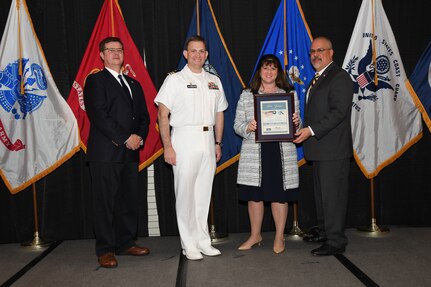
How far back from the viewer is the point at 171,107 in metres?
3.66

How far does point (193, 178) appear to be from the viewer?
12.1 ft

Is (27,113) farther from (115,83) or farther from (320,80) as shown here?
(320,80)

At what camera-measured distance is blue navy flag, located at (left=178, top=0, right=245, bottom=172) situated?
4508mm

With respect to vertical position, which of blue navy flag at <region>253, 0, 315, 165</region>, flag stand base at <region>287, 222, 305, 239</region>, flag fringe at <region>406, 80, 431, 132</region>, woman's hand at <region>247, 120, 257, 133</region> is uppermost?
blue navy flag at <region>253, 0, 315, 165</region>

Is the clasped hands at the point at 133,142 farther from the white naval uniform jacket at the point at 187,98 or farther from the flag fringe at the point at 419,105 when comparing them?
the flag fringe at the point at 419,105

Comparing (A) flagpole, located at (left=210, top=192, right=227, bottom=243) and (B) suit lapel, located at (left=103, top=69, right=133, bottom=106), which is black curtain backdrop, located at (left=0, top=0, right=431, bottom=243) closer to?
(A) flagpole, located at (left=210, top=192, right=227, bottom=243)

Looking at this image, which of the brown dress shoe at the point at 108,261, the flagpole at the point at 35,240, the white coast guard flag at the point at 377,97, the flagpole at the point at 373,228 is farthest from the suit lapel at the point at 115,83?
the flagpole at the point at 373,228

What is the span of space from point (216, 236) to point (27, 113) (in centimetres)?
217

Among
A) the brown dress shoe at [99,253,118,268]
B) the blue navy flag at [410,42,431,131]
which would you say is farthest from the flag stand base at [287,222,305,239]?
the brown dress shoe at [99,253,118,268]

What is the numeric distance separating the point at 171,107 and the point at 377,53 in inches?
87.7

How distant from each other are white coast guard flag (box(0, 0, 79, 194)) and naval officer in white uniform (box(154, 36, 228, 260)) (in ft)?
4.04

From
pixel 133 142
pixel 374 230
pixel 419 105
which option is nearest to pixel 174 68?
pixel 133 142

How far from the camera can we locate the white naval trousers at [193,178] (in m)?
3.64

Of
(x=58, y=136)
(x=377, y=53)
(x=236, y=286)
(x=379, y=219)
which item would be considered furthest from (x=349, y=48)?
(x=58, y=136)
